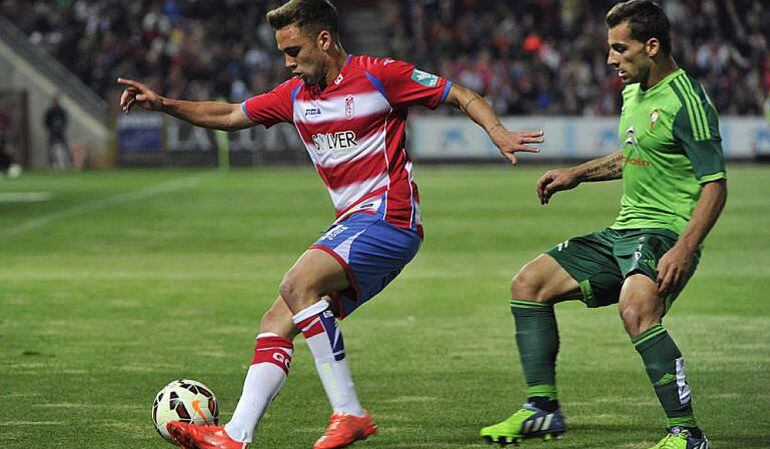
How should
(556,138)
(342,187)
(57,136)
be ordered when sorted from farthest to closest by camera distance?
(57,136) → (556,138) → (342,187)

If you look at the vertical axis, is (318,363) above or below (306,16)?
below

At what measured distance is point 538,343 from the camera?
6039 mm

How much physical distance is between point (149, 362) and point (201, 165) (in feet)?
86.0

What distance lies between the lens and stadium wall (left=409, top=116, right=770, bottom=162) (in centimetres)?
3180

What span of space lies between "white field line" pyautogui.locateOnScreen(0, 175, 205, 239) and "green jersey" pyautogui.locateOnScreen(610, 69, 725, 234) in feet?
39.2

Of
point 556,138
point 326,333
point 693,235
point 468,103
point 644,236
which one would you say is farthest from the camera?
point 556,138

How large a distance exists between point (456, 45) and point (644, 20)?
104ft

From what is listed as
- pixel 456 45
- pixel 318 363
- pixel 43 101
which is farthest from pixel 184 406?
pixel 456 45

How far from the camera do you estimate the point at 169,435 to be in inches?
231

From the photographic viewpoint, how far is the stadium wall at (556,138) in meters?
31.8

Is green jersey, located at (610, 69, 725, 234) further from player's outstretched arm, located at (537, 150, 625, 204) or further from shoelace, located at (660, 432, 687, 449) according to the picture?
shoelace, located at (660, 432, 687, 449)

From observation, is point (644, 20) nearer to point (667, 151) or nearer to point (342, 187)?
point (667, 151)

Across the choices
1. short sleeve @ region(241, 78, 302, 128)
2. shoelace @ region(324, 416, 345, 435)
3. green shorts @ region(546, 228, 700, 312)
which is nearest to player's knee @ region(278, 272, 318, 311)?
shoelace @ region(324, 416, 345, 435)

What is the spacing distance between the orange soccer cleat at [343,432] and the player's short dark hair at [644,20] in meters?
1.96
